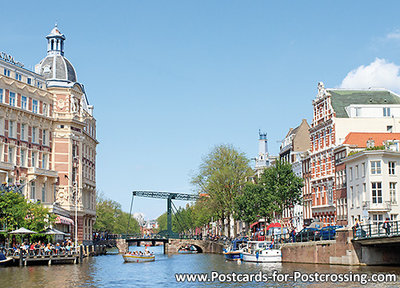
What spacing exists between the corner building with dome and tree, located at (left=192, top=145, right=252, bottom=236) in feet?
69.0

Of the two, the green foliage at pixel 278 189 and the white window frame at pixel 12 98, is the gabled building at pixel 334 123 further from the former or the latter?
the white window frame at pixel 12 98

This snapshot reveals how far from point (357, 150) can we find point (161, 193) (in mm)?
60256

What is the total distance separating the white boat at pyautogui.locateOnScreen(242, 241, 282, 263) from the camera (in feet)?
231

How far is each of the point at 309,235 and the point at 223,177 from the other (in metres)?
41.0

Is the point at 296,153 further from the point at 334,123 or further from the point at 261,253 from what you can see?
the point at 261,253

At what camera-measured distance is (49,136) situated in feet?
295

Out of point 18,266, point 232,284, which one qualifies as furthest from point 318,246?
point 18,266

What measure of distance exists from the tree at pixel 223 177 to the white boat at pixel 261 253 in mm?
31354

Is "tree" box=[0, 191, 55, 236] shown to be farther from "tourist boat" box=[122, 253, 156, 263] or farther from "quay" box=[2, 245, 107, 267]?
"tourist boat" box=[122, 253, 156, 263]

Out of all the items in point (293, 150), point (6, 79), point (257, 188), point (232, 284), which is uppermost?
point (6, 79)

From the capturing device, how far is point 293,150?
106 meters

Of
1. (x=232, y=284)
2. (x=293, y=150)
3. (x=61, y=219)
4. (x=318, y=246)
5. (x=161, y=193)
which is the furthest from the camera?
(x=161, y=193)

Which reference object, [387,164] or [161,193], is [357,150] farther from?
[161,193]

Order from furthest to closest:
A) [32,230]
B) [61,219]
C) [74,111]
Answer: [74,111] → [61,219] → [32,230]
